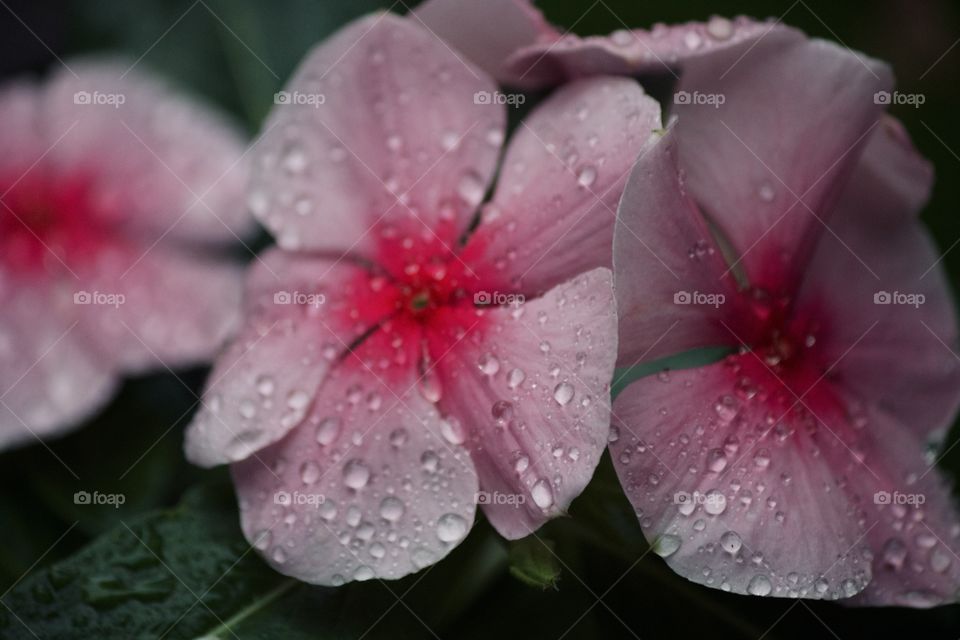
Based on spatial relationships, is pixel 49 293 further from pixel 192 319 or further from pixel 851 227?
pixel 851 227

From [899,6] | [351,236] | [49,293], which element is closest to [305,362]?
[351,236]

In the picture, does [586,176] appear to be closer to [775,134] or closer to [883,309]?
[775,134]

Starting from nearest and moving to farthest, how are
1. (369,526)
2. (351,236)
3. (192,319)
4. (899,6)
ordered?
(369,526)
(351,236)
(192,319)
(899,6)

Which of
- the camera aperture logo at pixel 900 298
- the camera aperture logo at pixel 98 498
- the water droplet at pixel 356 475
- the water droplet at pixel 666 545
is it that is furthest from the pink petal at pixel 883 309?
the camera aperture logo at pixel 98 498

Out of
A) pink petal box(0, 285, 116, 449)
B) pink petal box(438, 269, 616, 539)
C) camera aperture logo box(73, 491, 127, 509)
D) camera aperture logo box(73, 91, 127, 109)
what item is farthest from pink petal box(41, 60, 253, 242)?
pink petal box(438, 269, 616, 539)

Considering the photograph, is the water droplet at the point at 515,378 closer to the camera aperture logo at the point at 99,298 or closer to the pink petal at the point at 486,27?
the pink petal at the point at 486,27

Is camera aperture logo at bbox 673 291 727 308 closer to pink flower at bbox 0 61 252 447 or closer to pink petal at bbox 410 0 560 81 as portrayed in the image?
pink petal at bbox 410 0 560 81

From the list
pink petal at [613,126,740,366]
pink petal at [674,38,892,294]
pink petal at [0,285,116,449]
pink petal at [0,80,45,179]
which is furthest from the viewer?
pink petal at [0,80,45,179]
